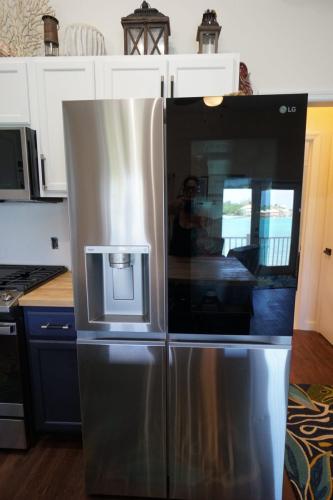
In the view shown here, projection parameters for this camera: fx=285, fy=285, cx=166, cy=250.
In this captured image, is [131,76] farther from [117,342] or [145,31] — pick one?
[117,342]

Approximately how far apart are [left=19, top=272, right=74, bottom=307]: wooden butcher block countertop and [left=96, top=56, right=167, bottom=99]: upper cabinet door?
121cm

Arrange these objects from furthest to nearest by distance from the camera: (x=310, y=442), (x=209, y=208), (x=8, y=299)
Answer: (x=310, y=442) < (x=8, y=299) < (x=209, y=208)

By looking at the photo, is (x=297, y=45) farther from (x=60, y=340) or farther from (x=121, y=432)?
(x=121, y=432)

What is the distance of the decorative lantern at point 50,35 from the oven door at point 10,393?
5.46ft

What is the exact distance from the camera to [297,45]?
1.88 m

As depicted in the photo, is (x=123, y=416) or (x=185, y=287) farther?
(x=123, y=416)

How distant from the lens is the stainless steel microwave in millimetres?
1692

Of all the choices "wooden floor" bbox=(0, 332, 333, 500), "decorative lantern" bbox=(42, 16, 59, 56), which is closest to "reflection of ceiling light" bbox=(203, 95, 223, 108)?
"decorative lantern" bbox=(42, 16, 59, 56)

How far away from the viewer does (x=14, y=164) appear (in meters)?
1.73

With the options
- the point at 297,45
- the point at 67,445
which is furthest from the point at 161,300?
the point at 297,45

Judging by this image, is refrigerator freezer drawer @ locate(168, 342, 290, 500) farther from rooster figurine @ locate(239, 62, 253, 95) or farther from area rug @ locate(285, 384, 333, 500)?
rooster figurine @ locate(239, 62, 253, 95)

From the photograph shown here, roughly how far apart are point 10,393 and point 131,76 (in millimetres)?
1998

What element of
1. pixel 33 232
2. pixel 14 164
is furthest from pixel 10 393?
pixel 14 164

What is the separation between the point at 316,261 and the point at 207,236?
2.51 meters
